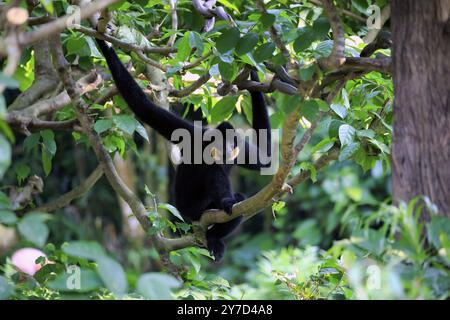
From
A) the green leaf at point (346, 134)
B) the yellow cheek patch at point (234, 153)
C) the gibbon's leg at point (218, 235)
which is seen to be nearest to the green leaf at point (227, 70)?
the green leaf at point (346, 134)

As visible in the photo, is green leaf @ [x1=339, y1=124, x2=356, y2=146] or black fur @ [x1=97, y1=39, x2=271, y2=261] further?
black fur @ [x1=97, y1=39, x2=271, y2=261]

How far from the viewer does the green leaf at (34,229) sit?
65.8 inches

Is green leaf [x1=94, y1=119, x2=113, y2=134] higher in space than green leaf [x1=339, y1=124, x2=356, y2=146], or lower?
higher

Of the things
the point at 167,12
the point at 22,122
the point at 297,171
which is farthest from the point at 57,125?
the point at 297,171

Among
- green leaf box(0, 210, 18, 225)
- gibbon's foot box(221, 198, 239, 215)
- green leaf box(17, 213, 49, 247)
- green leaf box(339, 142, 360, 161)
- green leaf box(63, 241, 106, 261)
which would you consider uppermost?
green leaf box(339, 142, 360, 161)

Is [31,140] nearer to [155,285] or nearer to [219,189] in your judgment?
[219,189]

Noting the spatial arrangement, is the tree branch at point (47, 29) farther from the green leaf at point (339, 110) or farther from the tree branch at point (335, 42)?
the green leaf at point (339, 110)

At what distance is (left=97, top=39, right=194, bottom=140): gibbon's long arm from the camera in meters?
3.36

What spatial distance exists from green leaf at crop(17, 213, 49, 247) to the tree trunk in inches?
43.4

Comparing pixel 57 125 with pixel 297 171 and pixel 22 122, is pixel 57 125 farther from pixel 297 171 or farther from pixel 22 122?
pixel 297 171

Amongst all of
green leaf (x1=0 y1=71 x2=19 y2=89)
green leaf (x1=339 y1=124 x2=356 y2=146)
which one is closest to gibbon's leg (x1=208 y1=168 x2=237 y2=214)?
green leaf (x1=339 y1=124 x2=356 y2=146)

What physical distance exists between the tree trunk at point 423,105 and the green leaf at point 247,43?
0.64m

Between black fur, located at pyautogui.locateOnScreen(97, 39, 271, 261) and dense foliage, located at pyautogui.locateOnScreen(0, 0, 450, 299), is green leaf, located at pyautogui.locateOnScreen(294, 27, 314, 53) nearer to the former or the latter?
dense foliage, located at pyautogui.locateOnScreen(0, 0, 450, 299)
